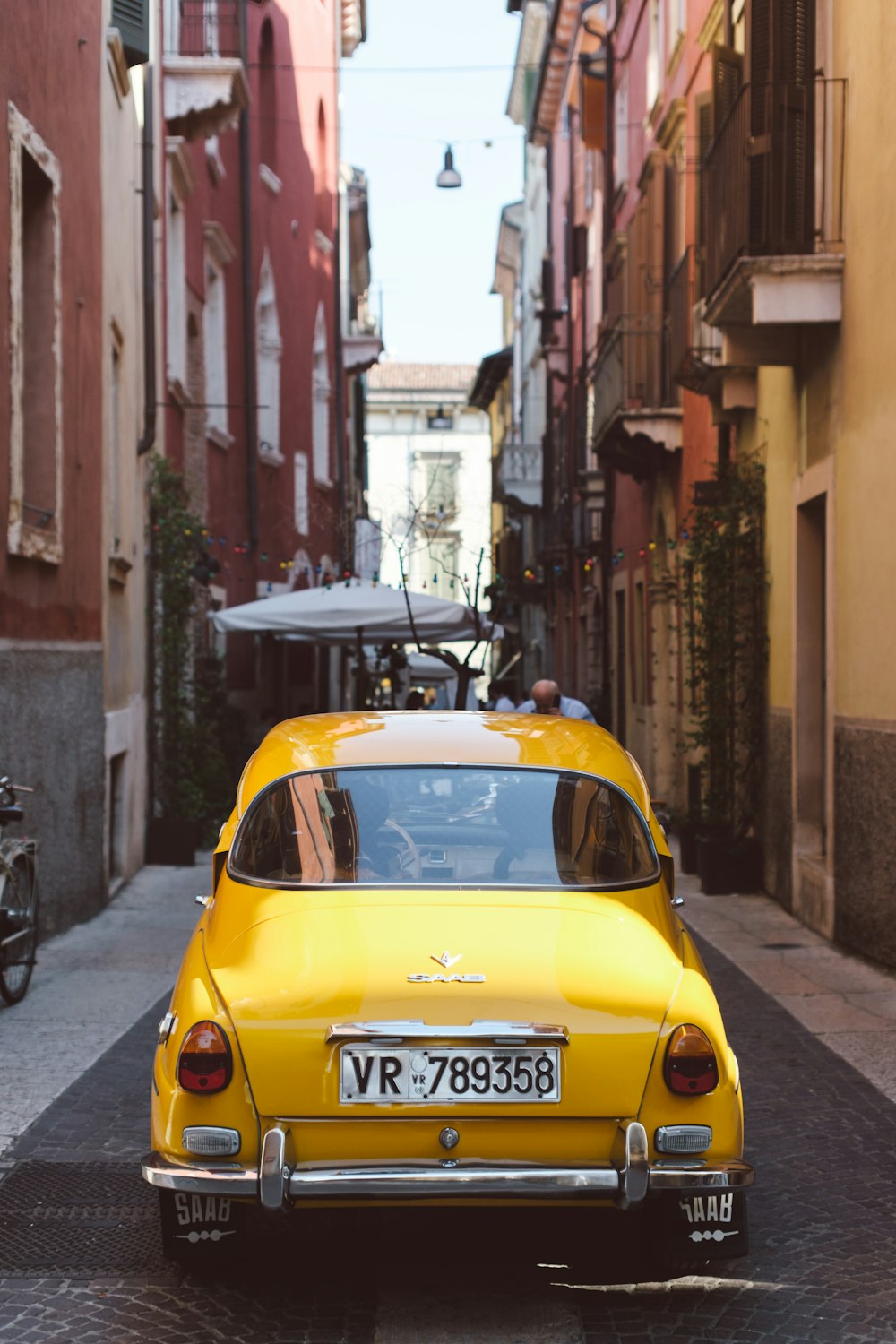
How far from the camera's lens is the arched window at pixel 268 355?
27.0m

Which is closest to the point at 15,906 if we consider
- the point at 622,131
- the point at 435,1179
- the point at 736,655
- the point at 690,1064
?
the point at 435,1179

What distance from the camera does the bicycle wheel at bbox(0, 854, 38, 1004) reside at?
8.71m

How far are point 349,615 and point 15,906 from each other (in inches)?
379

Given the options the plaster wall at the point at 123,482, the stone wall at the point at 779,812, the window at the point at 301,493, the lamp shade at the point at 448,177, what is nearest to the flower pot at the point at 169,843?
the plaster wall at the point at 123,482

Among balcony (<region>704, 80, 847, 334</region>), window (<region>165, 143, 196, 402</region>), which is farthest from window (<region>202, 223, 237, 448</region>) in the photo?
balcony (<region>704, 80, 847, 334</region>)

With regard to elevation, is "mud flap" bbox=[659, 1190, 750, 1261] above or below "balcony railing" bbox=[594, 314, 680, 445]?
below

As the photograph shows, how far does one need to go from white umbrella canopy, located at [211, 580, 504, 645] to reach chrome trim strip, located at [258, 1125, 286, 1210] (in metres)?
13.8

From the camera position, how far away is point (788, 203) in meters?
11.8

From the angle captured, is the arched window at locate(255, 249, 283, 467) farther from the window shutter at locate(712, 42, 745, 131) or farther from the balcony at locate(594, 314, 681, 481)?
the window shutter at locate(712, 42, 745, 131)

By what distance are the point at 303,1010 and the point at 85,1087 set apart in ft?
9.81

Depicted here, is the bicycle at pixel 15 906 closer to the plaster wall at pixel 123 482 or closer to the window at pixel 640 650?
the plaster wall at pixel 123 482

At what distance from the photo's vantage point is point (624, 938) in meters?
4.97

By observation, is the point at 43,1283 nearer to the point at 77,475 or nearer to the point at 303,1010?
the point at 303,1010

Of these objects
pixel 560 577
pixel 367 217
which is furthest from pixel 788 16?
pixel 367 217
